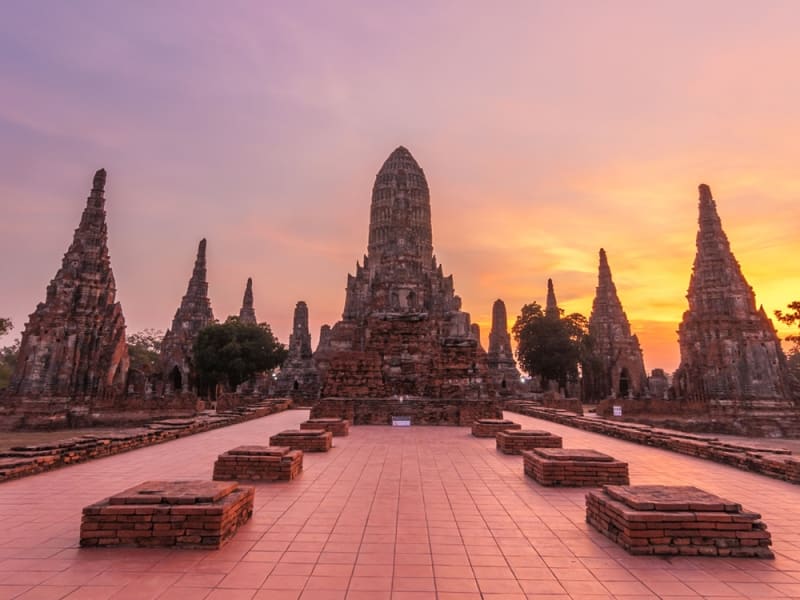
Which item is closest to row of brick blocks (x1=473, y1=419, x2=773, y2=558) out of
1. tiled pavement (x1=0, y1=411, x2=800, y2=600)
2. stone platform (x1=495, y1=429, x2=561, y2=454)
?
tiled pavement (x1=0, y1=411, x2=800, y2=600)

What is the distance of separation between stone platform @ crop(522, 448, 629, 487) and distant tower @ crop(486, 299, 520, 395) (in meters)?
33.9

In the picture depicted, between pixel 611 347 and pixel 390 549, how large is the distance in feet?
160

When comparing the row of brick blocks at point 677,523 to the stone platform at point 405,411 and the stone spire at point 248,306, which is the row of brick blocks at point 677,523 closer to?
the stone platform at point 405,411

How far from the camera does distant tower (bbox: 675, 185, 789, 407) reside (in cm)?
2880

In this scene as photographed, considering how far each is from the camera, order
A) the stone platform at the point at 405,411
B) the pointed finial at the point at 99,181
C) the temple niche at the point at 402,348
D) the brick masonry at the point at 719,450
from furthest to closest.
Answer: the pointed finial at the point at 99,181, the temple niche at the point at 402,348, the stone platform at the point at 405,411, the brick masonry at the point at 719,450

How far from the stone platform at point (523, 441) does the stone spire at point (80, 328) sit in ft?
93.5

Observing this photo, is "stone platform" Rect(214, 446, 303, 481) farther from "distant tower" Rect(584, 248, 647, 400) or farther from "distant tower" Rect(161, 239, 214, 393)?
"distant tower" Rect(584, 248, 647, 400)

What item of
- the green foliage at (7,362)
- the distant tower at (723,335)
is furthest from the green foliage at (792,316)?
the green foliage at (7,362)

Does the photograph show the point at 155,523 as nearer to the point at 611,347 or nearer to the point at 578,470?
the point at 578,470

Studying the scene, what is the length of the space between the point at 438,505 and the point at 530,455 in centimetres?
266

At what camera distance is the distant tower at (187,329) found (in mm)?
43969

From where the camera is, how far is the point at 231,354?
40.8 meters

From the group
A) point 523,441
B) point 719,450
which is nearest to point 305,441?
point 523,441

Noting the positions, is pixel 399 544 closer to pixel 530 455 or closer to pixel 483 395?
pixel 530 455
